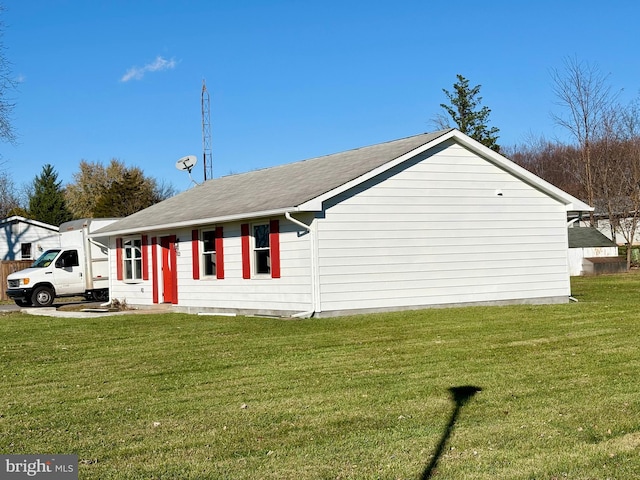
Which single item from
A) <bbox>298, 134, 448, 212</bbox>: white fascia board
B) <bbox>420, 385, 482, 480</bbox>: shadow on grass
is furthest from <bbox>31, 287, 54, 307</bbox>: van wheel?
<bbox>420, 385, 482, 480</bbox>: shadow on grass

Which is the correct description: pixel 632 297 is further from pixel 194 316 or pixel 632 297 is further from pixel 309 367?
pixel 309 367

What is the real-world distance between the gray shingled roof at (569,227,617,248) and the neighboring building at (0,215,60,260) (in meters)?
28.6

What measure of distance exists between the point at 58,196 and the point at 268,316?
48.2m

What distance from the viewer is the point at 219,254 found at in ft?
63.9

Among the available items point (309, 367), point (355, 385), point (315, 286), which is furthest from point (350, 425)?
point (315, 286)

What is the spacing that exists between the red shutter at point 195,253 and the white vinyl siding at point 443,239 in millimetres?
4911

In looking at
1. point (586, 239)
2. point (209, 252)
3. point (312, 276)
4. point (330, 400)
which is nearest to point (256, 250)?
point (209, 252)

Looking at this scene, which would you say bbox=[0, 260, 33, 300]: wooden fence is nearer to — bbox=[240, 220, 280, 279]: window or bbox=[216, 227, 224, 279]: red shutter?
bbox=[216, 227, 224, 279]: red shutter

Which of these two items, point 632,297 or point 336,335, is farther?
point 632,297

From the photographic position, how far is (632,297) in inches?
841

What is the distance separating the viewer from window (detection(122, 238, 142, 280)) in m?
23.5

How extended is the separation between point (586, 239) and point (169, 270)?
24857 millimetres

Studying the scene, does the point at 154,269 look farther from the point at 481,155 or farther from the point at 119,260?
the point at 481,155

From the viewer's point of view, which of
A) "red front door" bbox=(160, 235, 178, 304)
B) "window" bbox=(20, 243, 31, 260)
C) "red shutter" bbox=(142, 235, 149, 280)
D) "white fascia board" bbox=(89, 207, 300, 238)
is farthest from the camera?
"window" bbox=(20, 243, 31, 260)
